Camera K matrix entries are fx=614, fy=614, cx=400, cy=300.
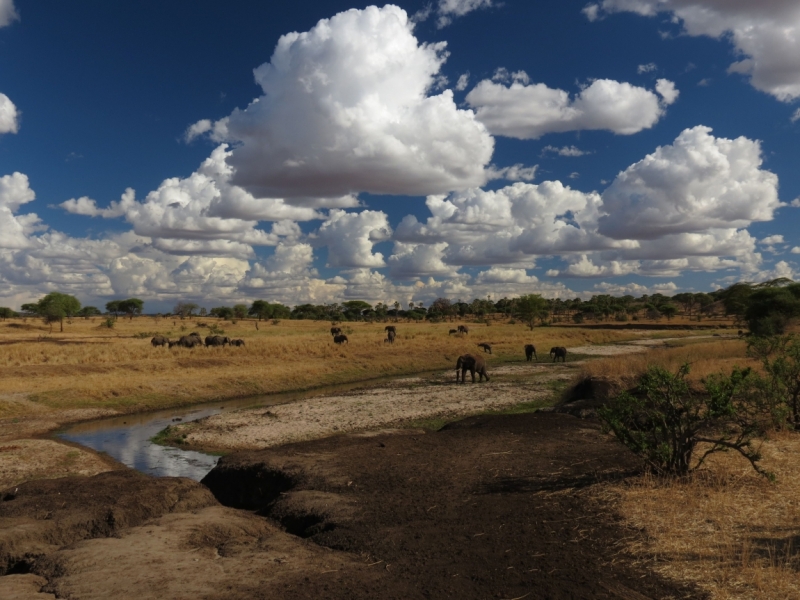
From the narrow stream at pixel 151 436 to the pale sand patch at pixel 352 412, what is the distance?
1.42 metres

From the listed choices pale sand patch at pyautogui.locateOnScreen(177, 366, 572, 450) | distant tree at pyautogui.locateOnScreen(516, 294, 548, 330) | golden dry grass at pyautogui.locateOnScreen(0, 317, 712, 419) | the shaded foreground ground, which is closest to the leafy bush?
the shaded foreground ground

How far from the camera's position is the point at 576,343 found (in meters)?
66.6

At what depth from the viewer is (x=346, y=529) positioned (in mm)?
9594

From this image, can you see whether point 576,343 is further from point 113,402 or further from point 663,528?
point 663,528

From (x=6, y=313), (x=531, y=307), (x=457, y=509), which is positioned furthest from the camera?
(x=6, y=313)

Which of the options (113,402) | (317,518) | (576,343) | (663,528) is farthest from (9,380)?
(576,343)

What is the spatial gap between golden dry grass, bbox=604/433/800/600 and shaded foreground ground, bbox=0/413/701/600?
0.40 m

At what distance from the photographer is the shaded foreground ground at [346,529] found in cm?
740

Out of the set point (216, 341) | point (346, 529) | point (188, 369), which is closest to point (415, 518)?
point (346, 529)

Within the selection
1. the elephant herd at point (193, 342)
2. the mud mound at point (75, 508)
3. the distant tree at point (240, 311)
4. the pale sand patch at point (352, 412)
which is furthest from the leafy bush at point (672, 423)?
the distant tree at point (240, 311)

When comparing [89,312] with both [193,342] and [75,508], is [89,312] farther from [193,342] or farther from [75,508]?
[75,508]

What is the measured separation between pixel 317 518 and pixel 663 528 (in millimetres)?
5384

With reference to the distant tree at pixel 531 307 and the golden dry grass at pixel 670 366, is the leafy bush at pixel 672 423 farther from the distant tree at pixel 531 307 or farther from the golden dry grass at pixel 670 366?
the distant tree at pixel 531 307

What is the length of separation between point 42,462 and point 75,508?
8.64 m
